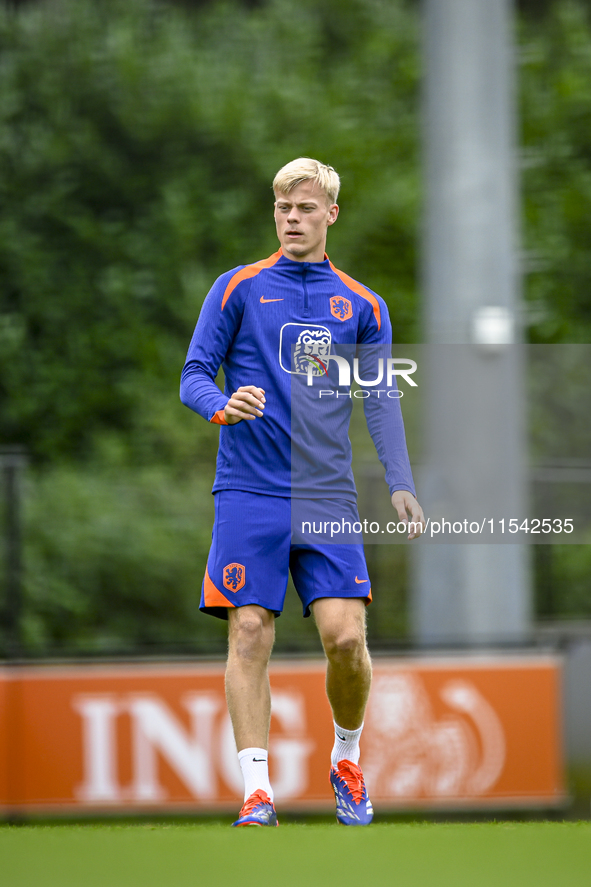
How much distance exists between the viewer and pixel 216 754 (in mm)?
6070

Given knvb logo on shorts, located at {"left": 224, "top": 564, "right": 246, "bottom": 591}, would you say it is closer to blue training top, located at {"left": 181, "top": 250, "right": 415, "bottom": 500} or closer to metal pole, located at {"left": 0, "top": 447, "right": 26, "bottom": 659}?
blue training top, located at {"left": 181, "top": 250, "right": 415, "bottom": 500}

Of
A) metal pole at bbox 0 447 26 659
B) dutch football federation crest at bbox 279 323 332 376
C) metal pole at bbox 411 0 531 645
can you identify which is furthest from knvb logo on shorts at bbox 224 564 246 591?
metal pole at bbox 0 447 26 659

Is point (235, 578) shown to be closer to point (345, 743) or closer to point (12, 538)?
point (345, 743)

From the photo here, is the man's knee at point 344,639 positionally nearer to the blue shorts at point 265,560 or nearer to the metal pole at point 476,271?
the blue shorts at point 265,560

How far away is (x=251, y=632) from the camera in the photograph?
3.08m

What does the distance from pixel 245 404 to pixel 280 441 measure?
25 cm

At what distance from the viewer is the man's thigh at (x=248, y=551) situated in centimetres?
299

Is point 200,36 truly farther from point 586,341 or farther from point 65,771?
point 65,771

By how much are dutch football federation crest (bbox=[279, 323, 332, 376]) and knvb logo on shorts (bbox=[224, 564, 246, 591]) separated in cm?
51

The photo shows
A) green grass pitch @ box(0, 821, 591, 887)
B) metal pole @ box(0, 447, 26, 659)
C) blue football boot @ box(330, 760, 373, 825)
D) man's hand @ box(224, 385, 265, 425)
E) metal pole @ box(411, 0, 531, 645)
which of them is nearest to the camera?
green grass pitch @ box(0, 821, 591, 887)

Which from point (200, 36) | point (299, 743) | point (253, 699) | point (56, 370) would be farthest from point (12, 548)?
point (200, 36)

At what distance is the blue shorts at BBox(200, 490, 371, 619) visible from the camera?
2990 mm

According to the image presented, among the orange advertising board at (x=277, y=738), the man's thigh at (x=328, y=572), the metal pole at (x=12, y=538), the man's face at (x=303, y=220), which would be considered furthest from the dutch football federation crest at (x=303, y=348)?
the metal pole at (x=12, y=538)

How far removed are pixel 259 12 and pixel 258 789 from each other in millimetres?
11571
